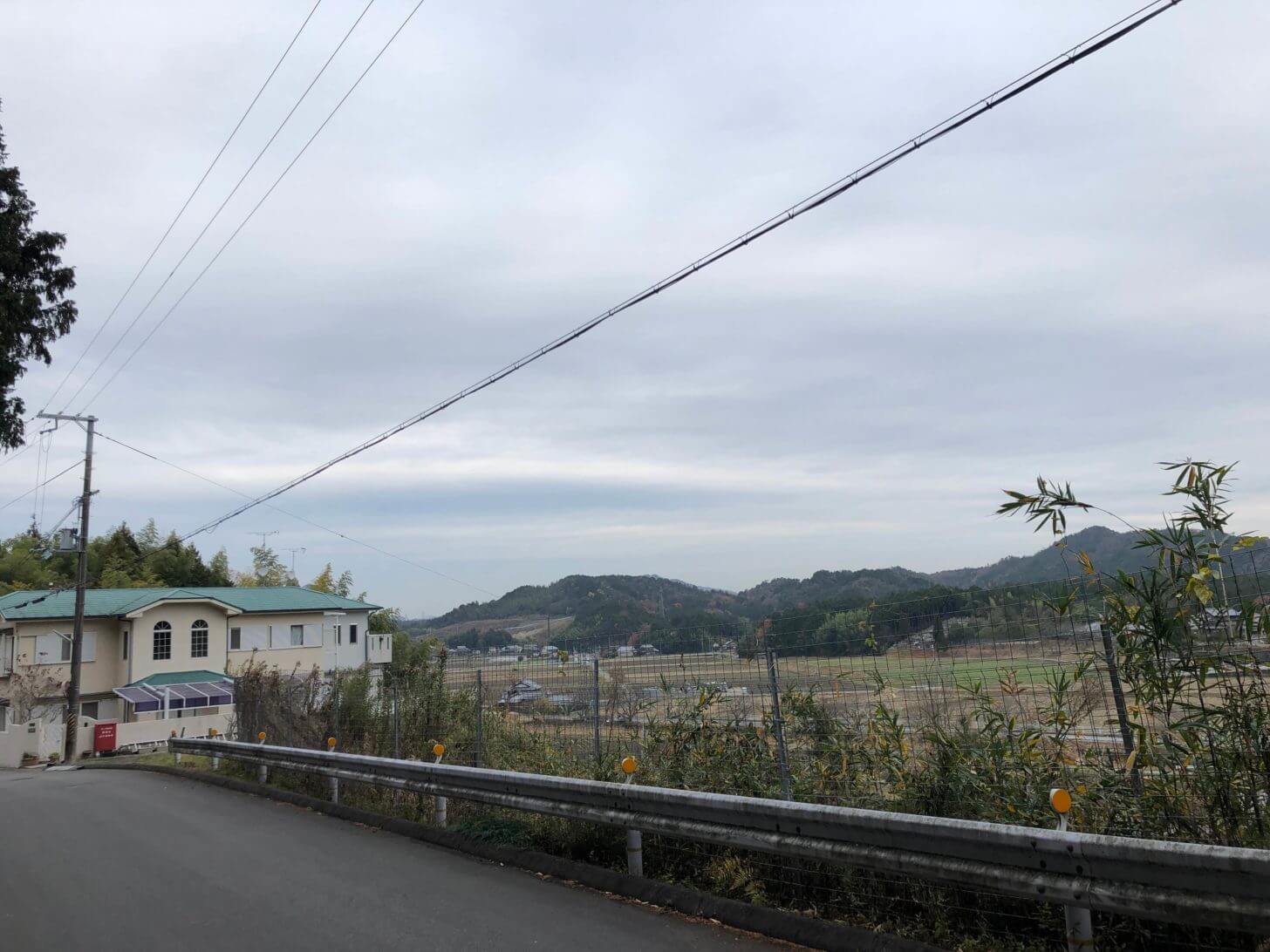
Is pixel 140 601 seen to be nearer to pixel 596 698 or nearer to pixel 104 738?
pixel 104 738

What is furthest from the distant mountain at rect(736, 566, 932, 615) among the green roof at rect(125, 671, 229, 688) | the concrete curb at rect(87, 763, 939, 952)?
the green roof at rect(125, 671, 229, 688)

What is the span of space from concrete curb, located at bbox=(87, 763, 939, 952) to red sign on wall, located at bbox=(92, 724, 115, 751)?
1386 inches

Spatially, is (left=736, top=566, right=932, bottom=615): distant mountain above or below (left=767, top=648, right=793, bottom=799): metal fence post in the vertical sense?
above

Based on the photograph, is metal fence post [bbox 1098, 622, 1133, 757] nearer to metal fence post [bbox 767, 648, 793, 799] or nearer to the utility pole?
metal fence post [bbox 767, 648, 793, 799]

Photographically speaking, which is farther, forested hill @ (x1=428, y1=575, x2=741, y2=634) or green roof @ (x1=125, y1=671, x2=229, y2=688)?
green roof @ (x1=125, y1=671, x2=229, y2=688)

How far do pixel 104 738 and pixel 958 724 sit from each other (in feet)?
140

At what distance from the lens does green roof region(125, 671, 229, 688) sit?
4500cm

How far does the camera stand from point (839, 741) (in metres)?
6.95

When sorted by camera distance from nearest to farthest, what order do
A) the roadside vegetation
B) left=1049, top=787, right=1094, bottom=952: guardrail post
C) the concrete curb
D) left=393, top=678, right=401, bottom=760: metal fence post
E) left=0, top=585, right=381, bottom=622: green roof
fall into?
left=1049, top=787, right=1094, bottom=952: guardrail post → the roadside vegetation → the concrete curb → left=393, top=678, right=401, bottom=760: metal fence post → left=0, top=585, right=381, bottom=622: green roof

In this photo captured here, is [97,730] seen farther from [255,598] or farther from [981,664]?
[981,664]

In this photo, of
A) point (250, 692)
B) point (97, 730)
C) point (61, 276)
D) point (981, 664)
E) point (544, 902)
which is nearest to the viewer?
point (981, 664)

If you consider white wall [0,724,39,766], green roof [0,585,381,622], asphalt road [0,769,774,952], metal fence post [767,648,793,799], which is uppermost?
green roof [0,585,381,622]

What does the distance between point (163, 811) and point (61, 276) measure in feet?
25.3

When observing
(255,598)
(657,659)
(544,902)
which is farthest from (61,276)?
(255,598)
